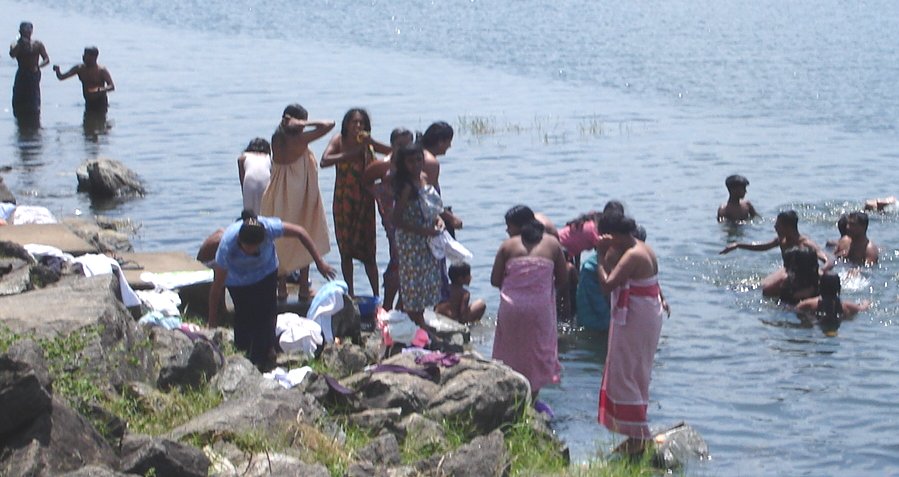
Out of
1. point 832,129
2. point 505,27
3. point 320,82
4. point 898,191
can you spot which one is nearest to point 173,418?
point 898,191

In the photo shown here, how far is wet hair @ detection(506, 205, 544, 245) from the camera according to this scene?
347 inches

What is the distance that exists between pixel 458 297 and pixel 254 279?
2815 millimetres

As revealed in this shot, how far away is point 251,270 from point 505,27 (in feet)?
113

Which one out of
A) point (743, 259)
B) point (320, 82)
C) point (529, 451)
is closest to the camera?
point (529, 451)

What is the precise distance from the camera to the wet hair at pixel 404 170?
31.1 feet

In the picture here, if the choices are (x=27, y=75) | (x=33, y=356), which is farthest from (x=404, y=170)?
(x=27, y=75)

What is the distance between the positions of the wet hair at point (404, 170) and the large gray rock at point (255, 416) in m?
2.53

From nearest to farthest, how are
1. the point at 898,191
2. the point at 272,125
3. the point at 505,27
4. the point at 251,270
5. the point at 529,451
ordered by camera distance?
the point at 529,451 → the point at 251,270 → the point at 898,191 → the point at 272,125 → the point at 505,27

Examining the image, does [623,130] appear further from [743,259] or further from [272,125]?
[743,259]

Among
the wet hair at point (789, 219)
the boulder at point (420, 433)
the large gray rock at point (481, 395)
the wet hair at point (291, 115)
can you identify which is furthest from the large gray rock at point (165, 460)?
the wet hair at point (789, 219)

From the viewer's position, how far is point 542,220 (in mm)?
9906

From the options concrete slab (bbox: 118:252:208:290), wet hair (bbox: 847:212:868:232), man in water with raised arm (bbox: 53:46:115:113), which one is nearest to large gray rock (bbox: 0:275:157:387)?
concrete slab (bbox: 118:252:208:290)

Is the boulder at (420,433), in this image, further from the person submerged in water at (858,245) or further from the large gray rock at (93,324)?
the person submerged in water at (858,245)

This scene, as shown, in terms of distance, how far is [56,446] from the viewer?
232 inches
